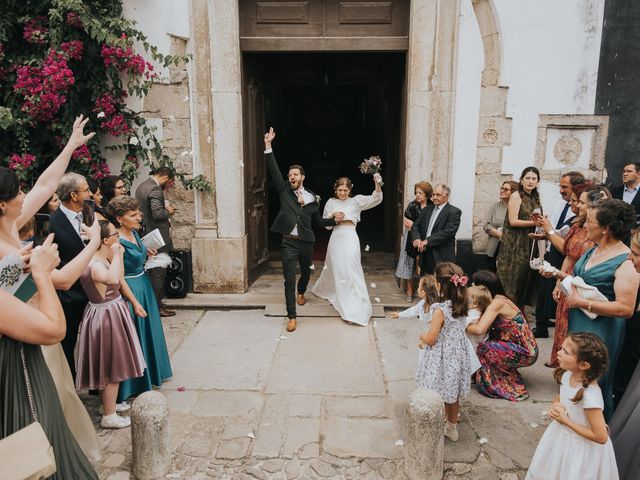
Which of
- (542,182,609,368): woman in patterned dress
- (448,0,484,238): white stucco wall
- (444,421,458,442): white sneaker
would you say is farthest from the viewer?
(448,0,484,238): white stucco wall

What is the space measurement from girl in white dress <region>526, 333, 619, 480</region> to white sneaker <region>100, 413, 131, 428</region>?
3.13 metres

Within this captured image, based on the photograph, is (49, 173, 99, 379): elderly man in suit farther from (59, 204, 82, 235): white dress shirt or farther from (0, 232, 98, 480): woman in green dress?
(0, 232, 98, 480): woman in green dress

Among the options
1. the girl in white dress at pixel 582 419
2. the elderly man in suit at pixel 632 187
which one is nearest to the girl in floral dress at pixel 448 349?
the girl in white dress at pixel 582 419

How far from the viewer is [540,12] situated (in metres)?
6.60

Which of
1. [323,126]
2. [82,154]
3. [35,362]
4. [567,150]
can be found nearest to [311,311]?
[82,154]

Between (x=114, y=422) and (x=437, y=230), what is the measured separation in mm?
4003

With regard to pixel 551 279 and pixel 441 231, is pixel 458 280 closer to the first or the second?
pixel 441 231

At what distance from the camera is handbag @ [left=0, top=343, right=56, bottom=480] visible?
2154 mm

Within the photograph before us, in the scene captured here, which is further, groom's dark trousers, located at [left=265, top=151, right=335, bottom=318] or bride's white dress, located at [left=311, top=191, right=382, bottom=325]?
bride's white dress, located at [left=311, top=191, right=382, bottom=325]

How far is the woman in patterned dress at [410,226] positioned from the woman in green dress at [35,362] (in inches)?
190

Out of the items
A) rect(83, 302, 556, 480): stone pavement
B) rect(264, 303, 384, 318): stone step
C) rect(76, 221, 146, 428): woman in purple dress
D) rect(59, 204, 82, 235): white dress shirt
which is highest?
rect(59, 204, 82, 235): white dress shirt

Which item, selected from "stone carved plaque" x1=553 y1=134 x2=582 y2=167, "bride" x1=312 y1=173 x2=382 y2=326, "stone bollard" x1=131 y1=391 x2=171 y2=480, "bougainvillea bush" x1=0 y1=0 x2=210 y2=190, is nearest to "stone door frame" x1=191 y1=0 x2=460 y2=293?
"bougainvillea bush" x1=0 y1=0 x2=210 y2=190

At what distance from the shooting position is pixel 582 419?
3062 mm

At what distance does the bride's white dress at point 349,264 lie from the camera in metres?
6.43
